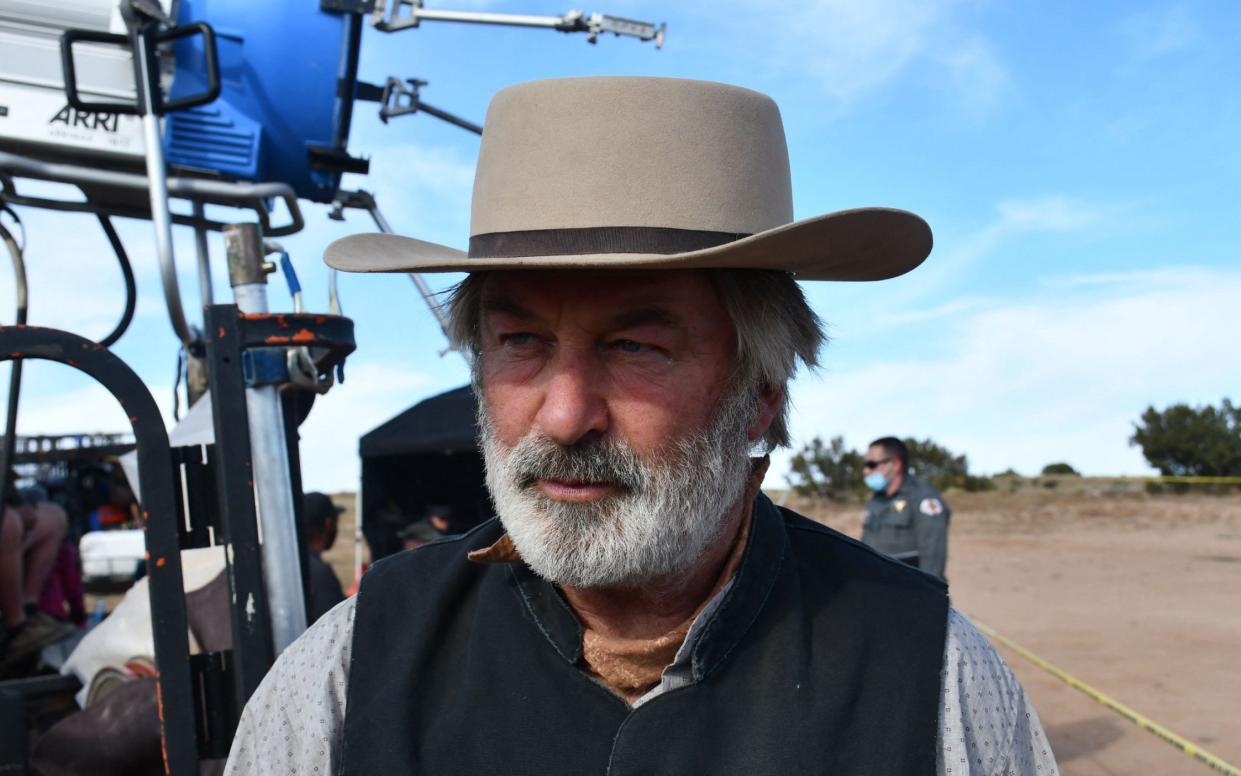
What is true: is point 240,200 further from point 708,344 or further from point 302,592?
point 708,344

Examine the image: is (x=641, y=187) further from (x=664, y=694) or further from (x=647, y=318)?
(x=664, y=694)

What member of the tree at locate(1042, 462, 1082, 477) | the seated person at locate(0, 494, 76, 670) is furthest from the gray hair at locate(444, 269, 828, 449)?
the tree at locate(1042, 462, 1082, 477)

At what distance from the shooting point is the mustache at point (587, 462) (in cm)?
162

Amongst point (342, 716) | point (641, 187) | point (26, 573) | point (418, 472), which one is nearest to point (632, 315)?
point (641, 187)

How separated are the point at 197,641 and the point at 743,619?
1.65 meters

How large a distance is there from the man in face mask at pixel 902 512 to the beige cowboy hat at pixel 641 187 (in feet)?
19.1

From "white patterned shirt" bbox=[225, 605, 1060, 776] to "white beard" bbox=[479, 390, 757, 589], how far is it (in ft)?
0.68

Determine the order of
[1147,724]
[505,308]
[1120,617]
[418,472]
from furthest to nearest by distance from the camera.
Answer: [1120,617] < [418,472] < [1147,724] < [505,308]

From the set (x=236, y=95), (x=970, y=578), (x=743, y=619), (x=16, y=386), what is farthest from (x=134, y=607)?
(x=970, y=578)

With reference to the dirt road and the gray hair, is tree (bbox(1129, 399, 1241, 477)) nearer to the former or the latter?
the dirt road

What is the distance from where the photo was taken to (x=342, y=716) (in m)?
1.66

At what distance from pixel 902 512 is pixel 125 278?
18.5 ft

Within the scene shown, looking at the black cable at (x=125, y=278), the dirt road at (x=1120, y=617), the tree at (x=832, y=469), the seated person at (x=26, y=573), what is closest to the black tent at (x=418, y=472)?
the seated person at (x=26, y=573)

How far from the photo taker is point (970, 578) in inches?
575
